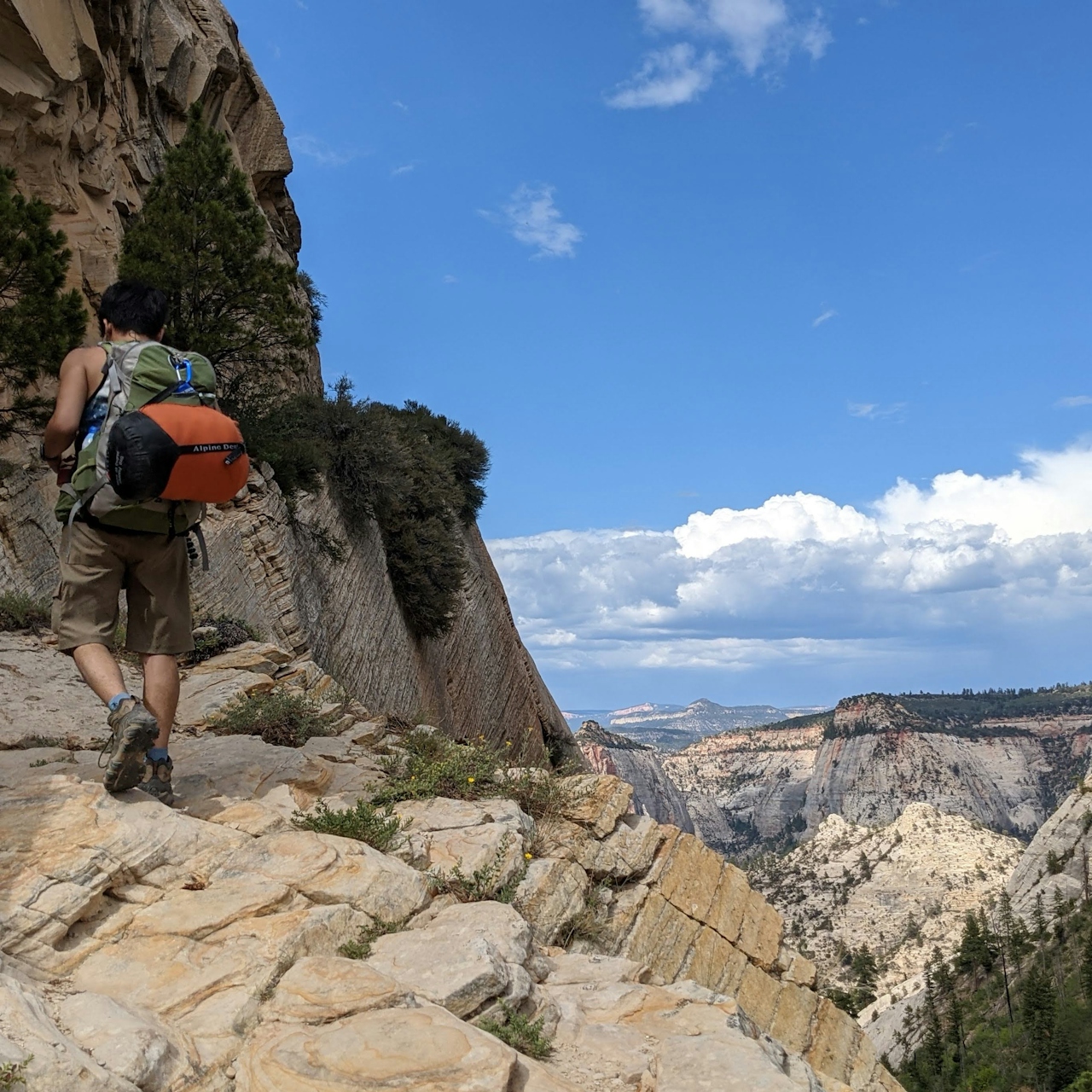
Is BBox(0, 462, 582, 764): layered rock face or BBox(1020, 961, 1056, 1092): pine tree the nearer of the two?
BBox(0, 462, 582, 764): layered rock face

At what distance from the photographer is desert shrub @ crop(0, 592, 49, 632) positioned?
9.27m

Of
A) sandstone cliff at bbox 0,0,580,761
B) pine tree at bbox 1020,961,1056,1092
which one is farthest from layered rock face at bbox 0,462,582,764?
pine tree at bbox 1020,961,1056,1092

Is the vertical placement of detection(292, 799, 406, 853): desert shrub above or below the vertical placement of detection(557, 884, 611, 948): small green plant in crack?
above

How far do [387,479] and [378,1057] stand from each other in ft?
53.6

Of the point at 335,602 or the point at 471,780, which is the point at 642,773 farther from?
the point at 471,780

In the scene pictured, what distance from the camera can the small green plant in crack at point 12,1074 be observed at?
2436mm

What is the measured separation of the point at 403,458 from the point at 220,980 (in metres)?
16.6

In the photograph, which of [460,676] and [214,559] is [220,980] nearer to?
[214,559]

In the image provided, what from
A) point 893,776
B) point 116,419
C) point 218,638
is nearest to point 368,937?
point 116,419

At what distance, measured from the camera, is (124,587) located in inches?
196

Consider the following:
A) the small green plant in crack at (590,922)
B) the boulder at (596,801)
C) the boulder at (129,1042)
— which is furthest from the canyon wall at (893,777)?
the boulder at (129,1042)

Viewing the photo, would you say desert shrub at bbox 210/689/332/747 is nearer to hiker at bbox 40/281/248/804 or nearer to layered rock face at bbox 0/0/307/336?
hiker at bbox 40/281/248/804

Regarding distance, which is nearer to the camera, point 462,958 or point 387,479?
point 462,958

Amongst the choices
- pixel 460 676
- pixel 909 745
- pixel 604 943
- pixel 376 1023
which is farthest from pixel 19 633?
pixel 909 745
